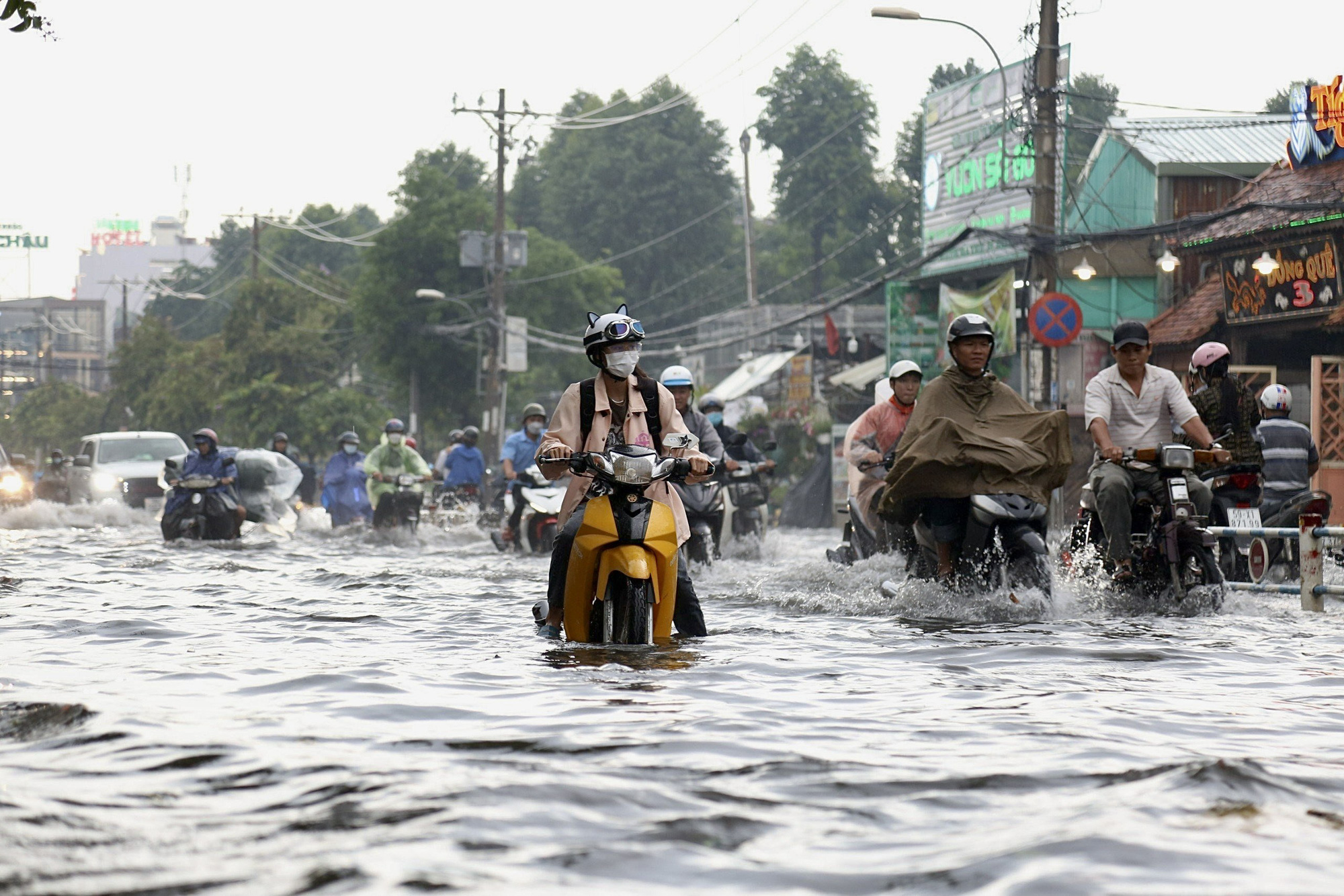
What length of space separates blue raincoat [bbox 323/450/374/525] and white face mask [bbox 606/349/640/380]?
18.2 m

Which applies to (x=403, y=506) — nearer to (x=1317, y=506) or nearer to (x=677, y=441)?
(x=1317, y=506)

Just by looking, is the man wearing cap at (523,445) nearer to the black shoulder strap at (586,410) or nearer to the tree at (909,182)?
the black shoulder strap at (586,410)

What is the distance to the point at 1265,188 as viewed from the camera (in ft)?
81.6

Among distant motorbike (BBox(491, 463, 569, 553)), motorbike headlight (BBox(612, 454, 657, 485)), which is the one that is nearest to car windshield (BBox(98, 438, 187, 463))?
distant motorbike (BBox(491, 463, 569, 553))

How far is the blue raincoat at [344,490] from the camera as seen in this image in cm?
2564

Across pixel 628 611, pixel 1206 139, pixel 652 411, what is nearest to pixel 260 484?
pixel 652 411

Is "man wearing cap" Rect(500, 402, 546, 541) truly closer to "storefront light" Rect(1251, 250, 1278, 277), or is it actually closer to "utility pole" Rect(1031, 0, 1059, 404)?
"utility pole" Rect(1031, 0, 1059, 404)

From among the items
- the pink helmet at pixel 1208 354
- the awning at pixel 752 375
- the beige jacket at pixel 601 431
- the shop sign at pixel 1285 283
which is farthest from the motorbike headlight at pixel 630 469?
the awning at pixel 752 375

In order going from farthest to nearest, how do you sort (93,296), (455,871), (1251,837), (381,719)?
(93,296)
(381,719)
(1251,837)
(455,871)

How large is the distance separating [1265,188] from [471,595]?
17035mm

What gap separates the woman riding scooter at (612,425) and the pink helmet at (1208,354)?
5.15 meters

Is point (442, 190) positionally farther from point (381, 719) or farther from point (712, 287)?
point (381, 719)

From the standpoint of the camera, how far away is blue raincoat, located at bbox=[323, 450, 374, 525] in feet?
84.1

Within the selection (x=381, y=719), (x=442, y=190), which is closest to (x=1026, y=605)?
(x=381, y=719)
